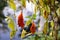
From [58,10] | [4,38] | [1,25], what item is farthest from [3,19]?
[58,10]

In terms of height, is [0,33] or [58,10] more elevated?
[58,10]

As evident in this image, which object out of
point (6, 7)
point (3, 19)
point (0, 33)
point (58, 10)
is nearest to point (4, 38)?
point (0, 33)

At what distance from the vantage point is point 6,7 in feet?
4.40

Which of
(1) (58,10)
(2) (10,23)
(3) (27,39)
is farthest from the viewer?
(3) (27,39)

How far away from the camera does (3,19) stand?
1354mm

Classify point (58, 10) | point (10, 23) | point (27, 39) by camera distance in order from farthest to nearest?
point (27, 39), point (58, 10), point (10, 23)

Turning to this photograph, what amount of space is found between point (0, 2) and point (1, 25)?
197mm

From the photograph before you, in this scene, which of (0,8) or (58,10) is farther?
(0,8)

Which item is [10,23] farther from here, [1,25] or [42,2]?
[1,25]

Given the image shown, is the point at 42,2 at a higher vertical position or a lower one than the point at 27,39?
higher

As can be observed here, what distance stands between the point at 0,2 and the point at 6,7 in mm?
69

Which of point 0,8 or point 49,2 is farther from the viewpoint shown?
point 0,8

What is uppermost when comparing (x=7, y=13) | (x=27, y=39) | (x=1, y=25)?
(x=7, y=13)

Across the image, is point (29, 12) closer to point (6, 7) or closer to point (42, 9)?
point (6, 7)
